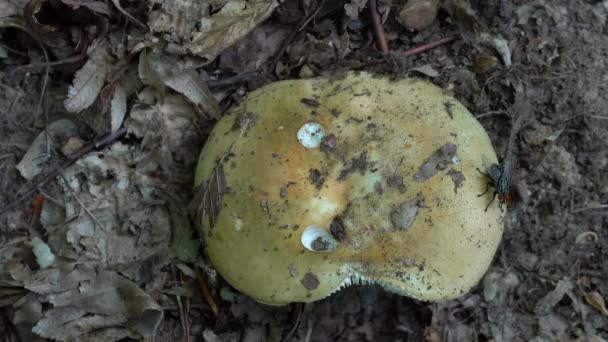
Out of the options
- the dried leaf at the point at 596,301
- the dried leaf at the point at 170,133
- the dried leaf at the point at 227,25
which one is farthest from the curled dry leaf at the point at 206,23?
the dried leaf at the point at 596,301

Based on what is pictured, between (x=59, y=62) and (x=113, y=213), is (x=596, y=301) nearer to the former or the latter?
(x=113, y=213)

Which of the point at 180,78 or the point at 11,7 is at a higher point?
the point at 11,7

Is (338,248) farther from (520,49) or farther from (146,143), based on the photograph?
(520,49)

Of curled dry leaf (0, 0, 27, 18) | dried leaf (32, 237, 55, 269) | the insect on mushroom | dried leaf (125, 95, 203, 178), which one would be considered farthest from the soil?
the insect on mushroom

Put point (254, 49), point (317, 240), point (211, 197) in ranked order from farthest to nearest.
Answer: point (254, 49)
point (211, 197)
point (317, 240)

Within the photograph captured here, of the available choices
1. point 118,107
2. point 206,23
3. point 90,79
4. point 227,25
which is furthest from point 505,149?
point 90,79

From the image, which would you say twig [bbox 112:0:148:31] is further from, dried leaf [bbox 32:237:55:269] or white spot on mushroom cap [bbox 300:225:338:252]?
white spot on mushroom cap [bbox 300:225:338:252]

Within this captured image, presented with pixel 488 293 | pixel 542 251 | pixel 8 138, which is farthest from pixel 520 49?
pixel 8 138
